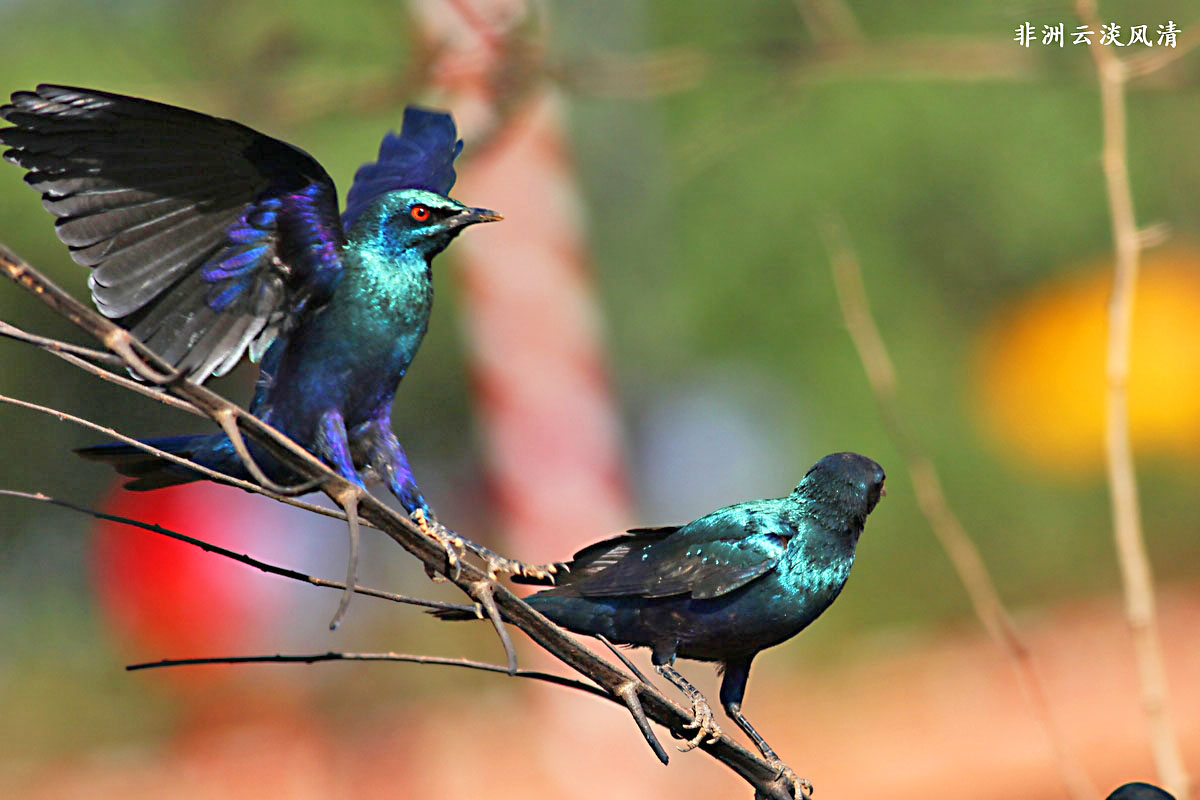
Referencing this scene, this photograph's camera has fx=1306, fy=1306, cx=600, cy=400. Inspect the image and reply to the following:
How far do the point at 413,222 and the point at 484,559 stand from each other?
71 centimetres

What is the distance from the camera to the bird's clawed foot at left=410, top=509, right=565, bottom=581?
1807mm

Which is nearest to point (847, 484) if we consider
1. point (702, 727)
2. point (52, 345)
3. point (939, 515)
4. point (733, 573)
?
point (733, 573)

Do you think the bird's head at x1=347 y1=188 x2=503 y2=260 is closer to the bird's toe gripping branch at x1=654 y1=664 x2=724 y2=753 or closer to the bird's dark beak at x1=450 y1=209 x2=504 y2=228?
the bird's dark beak at x1=450 y1=209 x2=504 y2=228

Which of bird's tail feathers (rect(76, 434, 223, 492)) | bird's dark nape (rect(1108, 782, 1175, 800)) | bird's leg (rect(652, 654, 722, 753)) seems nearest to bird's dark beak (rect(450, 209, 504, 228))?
bird's tail feathers (rect(76, 434, 223, 492))

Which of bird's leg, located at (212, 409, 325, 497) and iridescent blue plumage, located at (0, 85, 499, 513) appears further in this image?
iridescent blue plumage, located at (0, 85, 499, 513)

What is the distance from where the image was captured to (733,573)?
198cm

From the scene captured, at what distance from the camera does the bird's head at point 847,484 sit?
1992mm

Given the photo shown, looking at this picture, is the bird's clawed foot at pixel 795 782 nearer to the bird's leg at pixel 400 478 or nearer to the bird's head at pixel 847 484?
the bird's head at pixel 847 484

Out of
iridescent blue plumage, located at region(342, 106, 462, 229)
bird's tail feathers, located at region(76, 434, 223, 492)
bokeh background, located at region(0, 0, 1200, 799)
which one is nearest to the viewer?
bird's tail feathers, located at region(76, 434, 223, 492)

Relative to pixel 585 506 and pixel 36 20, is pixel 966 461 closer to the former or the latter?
pixel 585 506

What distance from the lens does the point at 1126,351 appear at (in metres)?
2.50

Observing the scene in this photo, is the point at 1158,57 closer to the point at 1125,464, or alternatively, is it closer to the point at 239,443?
the point at 1125,464

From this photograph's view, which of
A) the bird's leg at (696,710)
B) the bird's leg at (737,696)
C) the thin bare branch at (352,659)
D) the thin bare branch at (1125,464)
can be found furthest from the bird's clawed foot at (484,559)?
the thin bare branch at (1125,464)

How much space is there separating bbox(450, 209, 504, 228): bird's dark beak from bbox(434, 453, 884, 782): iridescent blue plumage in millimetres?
678
